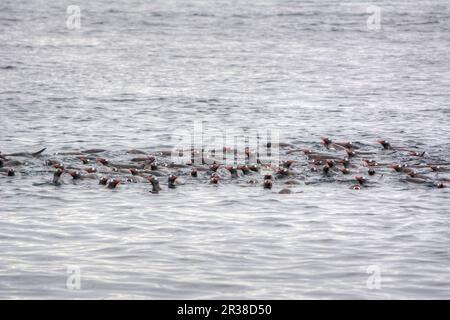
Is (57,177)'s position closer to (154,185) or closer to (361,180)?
(154,185)

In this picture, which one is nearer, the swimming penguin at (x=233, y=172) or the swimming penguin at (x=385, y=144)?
the swimming penguin at (x=233, y=172)

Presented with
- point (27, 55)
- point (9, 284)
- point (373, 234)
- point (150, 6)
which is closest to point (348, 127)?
point (373, 234)

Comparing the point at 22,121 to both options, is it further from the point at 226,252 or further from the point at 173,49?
the point at 173,49

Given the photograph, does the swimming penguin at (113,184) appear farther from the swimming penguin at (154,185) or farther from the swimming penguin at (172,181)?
the swimming penguin at (172,181)

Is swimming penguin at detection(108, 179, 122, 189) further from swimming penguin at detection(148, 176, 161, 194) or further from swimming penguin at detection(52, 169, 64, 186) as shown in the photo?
swimming penguin at detection(52, 169, 64, 186)

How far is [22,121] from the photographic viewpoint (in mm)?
33875

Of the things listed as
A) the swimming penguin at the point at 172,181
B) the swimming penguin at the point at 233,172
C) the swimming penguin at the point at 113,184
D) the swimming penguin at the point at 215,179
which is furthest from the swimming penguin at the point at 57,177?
the swimming penguin at the point at 233,172

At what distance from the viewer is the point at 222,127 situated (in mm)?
33469

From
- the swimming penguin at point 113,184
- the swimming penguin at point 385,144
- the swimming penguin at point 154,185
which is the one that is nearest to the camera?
the swimming penguin at point 154,185

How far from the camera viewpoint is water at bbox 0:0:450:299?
16.7 m

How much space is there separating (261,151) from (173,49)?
27.5 metres

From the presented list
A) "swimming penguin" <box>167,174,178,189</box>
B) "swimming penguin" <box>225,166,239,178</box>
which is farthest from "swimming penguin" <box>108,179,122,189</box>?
"swimming penguin" <box>225,166,239,178</box>

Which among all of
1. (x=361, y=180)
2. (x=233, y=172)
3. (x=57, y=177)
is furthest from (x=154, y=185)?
(x=361, y=180)

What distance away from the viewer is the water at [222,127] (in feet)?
54.8
